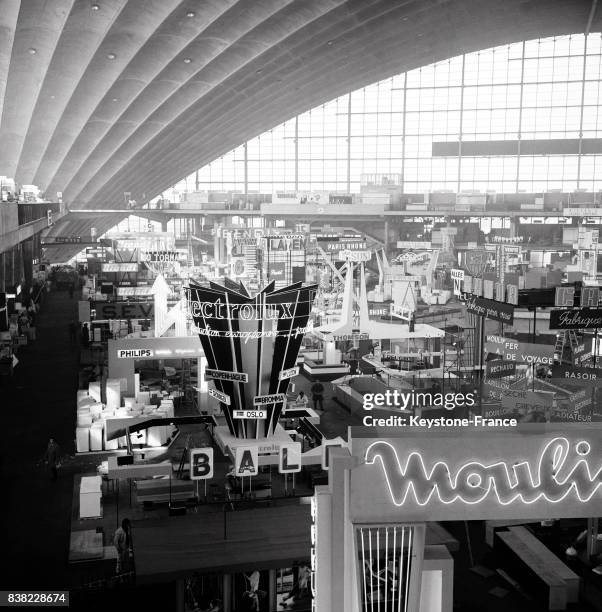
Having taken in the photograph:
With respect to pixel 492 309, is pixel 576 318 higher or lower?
lower

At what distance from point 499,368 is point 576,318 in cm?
253

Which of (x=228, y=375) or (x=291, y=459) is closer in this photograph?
(x=291, y=459)

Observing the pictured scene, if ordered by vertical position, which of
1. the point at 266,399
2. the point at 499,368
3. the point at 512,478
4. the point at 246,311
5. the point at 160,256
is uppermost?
the point at 160,256

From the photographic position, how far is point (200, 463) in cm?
1680

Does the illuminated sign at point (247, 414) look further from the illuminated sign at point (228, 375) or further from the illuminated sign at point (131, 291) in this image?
the illuminated sign at point (131, 291)

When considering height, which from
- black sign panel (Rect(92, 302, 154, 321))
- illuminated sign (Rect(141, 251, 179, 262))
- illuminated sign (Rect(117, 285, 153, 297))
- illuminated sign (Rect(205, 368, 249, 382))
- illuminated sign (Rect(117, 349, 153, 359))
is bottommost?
illuminated sign (Rect(117, 349, 153, 359))

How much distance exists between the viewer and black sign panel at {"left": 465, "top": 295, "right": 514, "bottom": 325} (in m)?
22.7

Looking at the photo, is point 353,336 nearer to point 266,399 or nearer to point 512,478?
point 266,399

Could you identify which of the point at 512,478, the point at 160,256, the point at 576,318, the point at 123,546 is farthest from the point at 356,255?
the point at 512,478

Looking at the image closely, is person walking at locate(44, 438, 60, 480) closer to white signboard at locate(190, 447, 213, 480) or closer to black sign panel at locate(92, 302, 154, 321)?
white signboard at locate(190, 447, 213, 480)

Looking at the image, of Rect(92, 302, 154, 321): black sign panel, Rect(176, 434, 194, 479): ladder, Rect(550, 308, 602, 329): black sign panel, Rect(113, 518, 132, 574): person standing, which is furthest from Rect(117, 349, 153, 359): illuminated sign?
Rect(550, 308, 602, 329): black sign panel

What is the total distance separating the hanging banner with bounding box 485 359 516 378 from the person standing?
11.4m

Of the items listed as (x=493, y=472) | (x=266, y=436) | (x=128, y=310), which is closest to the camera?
(x=493, y=472)

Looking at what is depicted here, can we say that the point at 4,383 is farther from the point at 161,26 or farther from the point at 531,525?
the point at 531,525
